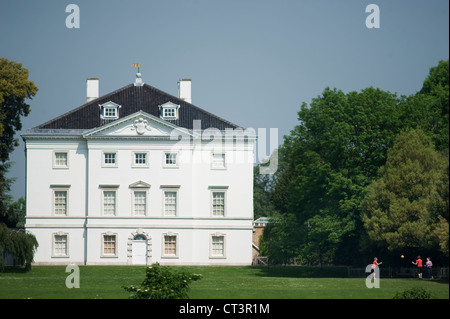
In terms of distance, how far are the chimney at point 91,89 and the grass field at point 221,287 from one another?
→ 17.2m

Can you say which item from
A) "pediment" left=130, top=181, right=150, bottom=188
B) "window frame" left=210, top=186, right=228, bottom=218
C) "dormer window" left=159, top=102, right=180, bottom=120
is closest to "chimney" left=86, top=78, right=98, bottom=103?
"dormer window" left=159, top=102, right=180, bottom=120

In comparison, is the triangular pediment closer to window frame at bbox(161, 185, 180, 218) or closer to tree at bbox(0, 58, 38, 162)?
window frame at bbox(161, 185, 180, 218)

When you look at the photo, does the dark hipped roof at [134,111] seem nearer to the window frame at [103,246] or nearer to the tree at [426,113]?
the window frame at [103,246]

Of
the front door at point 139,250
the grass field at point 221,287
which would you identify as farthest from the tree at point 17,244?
the front door at point 139,250

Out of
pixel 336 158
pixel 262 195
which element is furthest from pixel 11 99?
pixel 262 195

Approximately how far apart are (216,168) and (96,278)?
711 inches

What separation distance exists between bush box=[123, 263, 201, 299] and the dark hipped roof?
33.9m

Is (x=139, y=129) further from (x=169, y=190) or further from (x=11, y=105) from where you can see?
(x=11, y=105)

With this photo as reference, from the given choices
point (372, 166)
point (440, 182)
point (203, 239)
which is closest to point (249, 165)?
point (203, 239)

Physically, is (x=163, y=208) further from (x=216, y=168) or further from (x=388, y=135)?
(x=388, y=135)

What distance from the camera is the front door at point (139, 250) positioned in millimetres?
60438

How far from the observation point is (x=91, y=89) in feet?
214

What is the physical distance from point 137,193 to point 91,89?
9720 mm

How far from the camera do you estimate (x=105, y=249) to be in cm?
6069
